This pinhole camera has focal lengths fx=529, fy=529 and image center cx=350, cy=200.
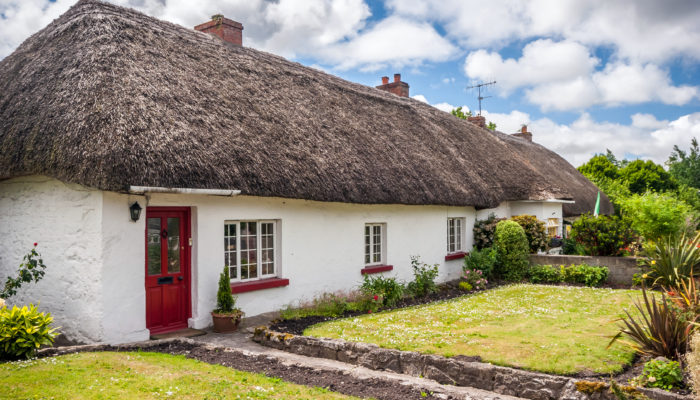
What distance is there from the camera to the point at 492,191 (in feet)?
53.2

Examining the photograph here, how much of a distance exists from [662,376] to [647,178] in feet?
144

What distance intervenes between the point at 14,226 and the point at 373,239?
24.4 ft

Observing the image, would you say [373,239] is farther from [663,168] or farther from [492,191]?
[663,168]

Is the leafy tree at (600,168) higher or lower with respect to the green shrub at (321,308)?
higher

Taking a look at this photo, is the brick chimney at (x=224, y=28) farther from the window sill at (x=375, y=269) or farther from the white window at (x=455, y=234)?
the white window at (x=455, y=234)

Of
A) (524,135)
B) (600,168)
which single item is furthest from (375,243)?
(600,168)

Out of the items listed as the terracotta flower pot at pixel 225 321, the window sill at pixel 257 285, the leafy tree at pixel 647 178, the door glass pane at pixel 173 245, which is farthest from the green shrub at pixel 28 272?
the leafy tree at pixel 647 178

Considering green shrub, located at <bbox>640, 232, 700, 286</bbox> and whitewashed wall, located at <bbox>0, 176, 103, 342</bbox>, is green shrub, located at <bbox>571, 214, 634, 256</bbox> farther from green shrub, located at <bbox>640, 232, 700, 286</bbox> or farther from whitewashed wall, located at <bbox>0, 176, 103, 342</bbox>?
whitewashed wall, located at <bbox>0, 176, 103, 342</bbox>

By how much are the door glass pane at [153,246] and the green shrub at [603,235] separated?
41.2 feet

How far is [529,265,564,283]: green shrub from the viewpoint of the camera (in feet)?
48.9

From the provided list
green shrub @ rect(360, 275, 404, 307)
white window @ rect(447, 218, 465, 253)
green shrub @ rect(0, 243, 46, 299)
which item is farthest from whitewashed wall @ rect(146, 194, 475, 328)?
green shrub @ rect(0, 243, 46, 299)

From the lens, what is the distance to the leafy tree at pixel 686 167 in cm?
4447

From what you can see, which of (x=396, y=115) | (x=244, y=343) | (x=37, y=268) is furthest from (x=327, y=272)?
(x=396, y=115)

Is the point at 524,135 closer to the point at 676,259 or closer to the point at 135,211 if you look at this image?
the point at 676,259
